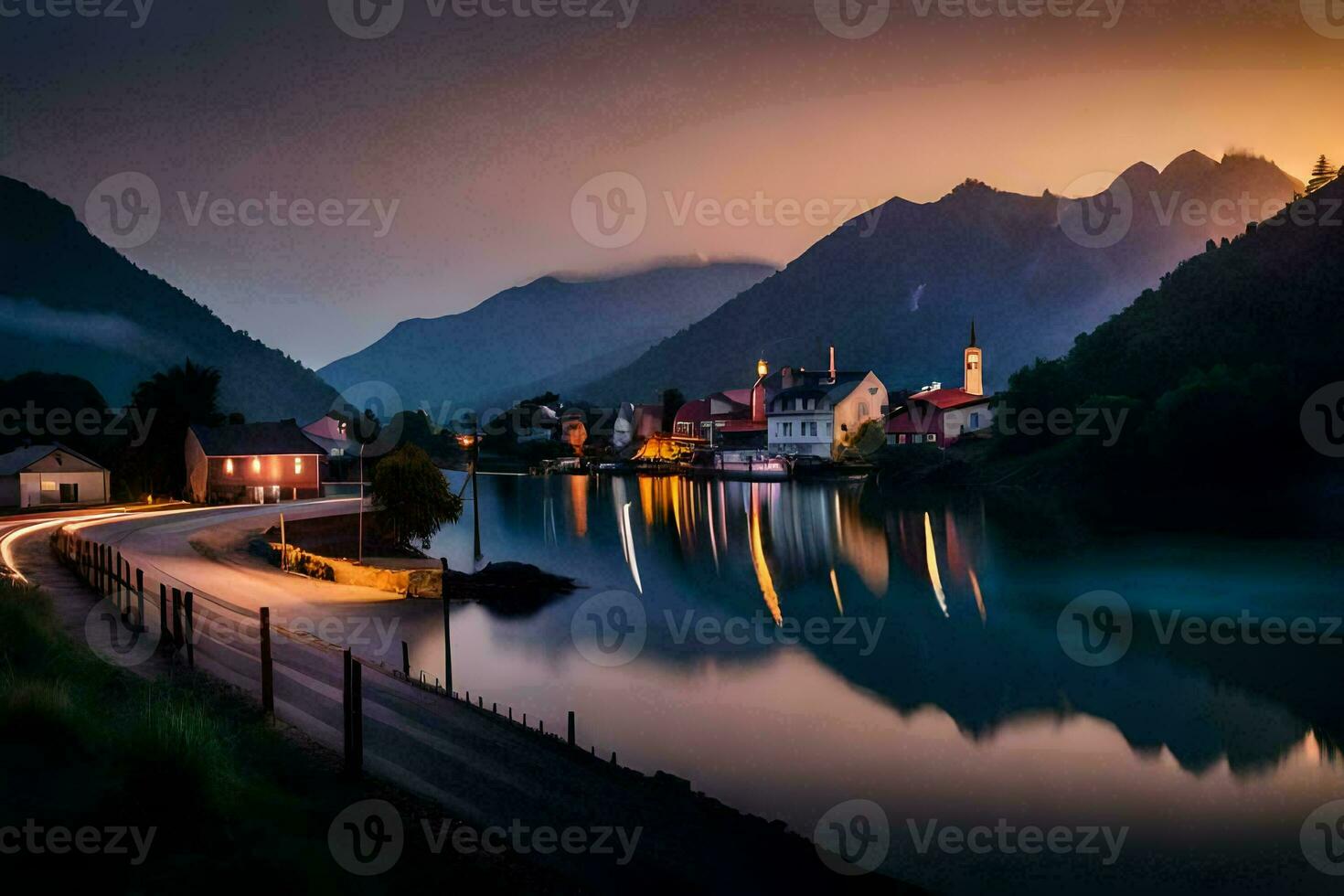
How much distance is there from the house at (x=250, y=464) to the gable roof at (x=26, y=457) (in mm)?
7457

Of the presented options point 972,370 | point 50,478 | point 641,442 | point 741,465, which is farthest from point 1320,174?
point 50,478

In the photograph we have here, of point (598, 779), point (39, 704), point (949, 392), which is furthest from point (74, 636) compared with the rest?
point (949, 392)

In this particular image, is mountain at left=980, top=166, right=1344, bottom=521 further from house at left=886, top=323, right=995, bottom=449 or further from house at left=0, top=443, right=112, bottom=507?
house at left=0, top=443, right=112, bottom=507

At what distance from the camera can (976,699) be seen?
2377 cm

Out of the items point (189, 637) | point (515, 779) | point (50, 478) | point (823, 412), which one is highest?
point (823, 412)

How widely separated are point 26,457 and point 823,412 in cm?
7988

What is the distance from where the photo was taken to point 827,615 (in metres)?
36.0

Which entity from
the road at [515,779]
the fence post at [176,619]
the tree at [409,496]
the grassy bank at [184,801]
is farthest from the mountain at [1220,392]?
the grassy bank at [184,801]

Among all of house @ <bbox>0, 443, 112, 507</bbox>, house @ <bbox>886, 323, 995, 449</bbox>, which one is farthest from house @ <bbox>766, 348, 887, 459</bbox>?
house @ <bbox>0, 443, 112, 507</bbox>

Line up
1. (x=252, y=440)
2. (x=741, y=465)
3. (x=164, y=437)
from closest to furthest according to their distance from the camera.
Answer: (x=252, y=440) → (x=164, y=437) → (x=741, y=465)

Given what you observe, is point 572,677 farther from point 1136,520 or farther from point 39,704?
point 1136,520

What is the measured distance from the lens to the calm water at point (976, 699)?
16.0m

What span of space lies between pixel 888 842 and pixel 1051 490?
2839 inches

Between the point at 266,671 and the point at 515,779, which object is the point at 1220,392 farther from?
the point at 266,671
